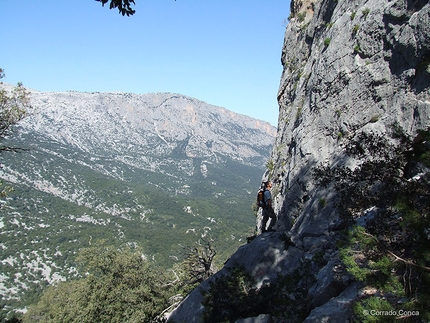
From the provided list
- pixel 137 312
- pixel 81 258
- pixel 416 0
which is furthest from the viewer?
pixel 81 258

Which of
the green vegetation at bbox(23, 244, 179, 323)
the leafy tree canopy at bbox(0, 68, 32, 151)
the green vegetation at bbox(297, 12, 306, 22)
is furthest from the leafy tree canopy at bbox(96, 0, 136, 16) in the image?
the green vegetation at bbox(297, 12, 306, 22)

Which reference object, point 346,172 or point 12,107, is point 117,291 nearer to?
point 12,107

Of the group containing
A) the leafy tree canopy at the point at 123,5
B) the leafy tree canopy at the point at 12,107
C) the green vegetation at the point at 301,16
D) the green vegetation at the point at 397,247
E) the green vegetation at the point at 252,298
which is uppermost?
the green vegetation at the point at 301,16

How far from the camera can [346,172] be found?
24.8ft

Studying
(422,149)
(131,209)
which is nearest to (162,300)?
(422,149)

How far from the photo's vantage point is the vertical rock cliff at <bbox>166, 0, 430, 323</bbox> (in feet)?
18.4

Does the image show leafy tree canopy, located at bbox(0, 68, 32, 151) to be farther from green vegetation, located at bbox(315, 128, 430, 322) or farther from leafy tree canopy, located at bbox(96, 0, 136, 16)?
green vegetation, located at bbox(315, 128, 430, 322)

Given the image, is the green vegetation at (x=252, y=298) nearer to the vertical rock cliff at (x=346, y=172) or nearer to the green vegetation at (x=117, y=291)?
the vertical rock cliff at (x=346, y=172)

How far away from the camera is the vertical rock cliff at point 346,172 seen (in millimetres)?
5621

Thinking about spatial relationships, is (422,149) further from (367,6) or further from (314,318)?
(367,6)

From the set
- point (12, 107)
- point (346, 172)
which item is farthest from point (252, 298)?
point (12, 107)

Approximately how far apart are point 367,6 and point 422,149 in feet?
50.8

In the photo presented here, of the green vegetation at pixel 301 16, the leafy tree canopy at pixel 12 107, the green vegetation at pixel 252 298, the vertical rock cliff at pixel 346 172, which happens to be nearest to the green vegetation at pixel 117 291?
the vertical rock cliff at pixel 346 172

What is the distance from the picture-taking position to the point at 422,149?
5.64 meters
